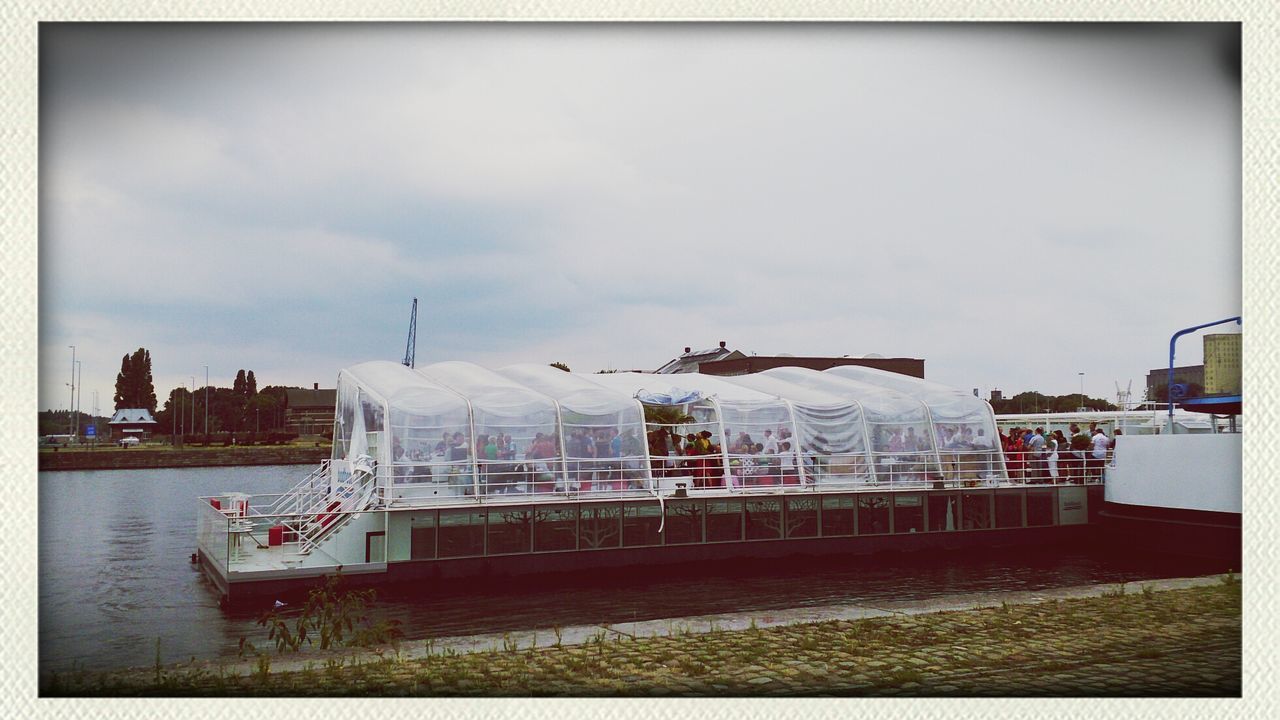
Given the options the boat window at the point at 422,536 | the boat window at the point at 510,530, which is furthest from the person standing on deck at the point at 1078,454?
the boat window at the point at 422,536

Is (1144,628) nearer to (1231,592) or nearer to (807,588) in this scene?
(1231,592)

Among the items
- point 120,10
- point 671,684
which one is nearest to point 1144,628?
point 671,684

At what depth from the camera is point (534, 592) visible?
14.5 metres

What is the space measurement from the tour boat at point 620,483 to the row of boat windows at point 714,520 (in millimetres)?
27

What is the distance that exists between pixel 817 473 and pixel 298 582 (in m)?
9.04

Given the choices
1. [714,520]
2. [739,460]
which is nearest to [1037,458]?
[739,460]

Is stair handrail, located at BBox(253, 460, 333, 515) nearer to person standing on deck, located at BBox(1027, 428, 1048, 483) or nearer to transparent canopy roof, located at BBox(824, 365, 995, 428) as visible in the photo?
transparent canopy roof, located at BBox(824, 365, 995, 428)

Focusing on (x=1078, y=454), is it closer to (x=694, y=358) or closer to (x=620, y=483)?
(x=620, y=483)

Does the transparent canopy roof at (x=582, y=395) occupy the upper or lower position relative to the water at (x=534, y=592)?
upper

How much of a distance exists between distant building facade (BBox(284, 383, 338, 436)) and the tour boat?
137 feet

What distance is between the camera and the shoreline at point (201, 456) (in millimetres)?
49125

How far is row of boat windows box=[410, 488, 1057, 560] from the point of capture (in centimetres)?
1514

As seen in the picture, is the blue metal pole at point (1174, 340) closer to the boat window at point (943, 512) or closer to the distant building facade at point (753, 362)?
the boat window at point (943, 512)

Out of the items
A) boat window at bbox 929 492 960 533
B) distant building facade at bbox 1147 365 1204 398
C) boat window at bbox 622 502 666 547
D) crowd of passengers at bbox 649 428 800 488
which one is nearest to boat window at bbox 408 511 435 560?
boat window at bbox 622 502 666 547
